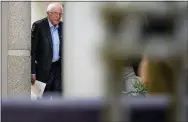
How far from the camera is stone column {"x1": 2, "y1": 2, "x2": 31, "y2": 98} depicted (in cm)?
352

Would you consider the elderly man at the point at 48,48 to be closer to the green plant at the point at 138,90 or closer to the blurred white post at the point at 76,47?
the blurred white post at the point at 76,47

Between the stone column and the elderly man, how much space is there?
0.06 m

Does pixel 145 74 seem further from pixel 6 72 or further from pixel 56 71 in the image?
pixel 56 71

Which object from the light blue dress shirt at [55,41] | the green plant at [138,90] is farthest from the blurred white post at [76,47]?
the green plant at [138,90]

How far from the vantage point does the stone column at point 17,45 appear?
3.52m

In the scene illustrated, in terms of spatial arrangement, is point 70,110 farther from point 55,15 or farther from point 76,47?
point 55,15

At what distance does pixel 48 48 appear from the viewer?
3.80 m

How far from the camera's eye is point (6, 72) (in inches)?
132

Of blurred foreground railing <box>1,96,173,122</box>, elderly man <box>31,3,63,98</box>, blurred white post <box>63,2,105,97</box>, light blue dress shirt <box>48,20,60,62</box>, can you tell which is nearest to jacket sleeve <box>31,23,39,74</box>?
elderly man <box>31,3,63,98</box>

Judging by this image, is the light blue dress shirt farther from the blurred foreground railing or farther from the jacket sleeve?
the blurred foreground railing

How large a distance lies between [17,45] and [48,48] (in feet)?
0.82

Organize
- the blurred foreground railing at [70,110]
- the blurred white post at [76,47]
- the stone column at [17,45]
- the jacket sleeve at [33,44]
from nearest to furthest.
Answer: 1. the blurred foreground railing at [70,110]
2. the blurred white post at [76,47]
3. the stone column at [17,45]
4. the jacket sleeve at [33,44]

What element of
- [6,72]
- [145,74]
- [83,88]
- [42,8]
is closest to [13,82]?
[6,72]

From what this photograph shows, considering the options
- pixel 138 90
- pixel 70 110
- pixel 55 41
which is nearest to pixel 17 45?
pixel 55 41
